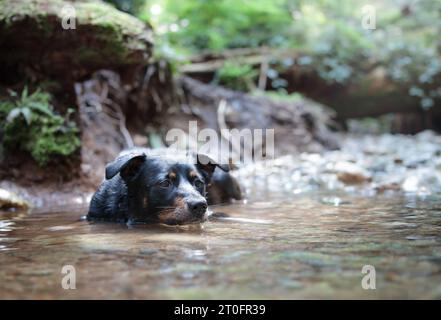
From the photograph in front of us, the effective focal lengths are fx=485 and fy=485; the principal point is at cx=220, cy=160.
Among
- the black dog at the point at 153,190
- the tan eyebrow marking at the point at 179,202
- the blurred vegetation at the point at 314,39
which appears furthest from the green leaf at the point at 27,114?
the blurred vegetation at the point at 314,39

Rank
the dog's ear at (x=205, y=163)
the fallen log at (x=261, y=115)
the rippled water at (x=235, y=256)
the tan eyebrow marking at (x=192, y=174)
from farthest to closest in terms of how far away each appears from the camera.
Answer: the fallen log at (x=261, y=115), the dog's ear at (x=205, y=163), the tan eyebrow marking at (x=192, y=174), the rippled water at (x=235, y=256)

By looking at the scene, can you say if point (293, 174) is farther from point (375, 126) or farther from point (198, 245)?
point (375, 126)

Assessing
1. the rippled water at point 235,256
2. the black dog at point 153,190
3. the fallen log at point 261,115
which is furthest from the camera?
the fallen log at point 261,115

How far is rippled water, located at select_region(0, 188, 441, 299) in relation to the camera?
2.03 m

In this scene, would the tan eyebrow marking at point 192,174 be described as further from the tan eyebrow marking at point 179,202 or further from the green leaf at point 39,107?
the green leaf at point 39,107

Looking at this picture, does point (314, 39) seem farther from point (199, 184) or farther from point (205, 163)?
point (199, 184)

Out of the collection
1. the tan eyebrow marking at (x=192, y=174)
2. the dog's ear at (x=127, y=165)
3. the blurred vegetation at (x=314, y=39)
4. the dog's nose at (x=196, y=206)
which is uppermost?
the blurred vegetation at (x=314, y=39)

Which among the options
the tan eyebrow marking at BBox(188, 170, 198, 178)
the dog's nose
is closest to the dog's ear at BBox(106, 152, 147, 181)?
the tan eyebrow marking at BBox(188, 170, 198, 178)

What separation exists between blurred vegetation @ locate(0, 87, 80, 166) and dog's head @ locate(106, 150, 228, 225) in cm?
223

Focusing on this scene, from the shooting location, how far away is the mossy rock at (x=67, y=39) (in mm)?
5707

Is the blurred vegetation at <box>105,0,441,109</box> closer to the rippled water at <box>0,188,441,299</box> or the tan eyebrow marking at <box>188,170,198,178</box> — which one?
the tan eyebrow marking at <box>188,170,198,178</box>

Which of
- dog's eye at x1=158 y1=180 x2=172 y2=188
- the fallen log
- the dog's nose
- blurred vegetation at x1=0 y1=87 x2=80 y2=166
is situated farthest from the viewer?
the fallen log

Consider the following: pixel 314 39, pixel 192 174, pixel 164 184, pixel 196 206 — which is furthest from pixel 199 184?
pixel 314 39

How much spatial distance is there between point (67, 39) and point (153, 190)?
8.73 ft
